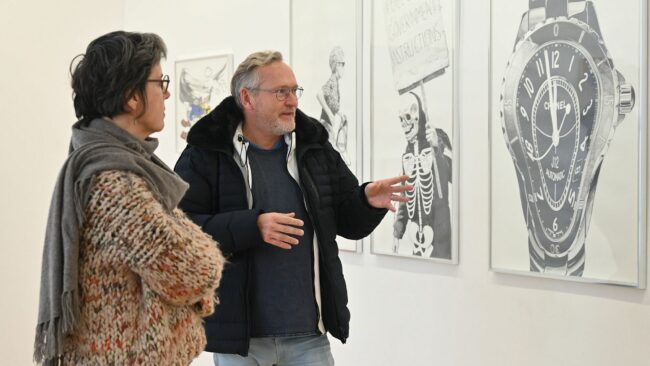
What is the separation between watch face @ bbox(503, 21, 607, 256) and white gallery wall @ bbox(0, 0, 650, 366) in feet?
0.67

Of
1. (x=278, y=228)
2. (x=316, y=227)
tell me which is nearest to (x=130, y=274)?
(x=278, y=228)

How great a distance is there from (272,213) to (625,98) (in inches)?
53.4

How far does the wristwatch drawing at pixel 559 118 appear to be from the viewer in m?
3.14

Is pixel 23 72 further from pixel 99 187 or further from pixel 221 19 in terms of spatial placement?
pixel 99 187

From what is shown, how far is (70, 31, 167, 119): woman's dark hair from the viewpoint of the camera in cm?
204

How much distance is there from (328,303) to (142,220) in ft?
3.67

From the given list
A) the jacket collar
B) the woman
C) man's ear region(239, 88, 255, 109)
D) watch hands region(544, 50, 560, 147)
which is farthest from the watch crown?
the woman

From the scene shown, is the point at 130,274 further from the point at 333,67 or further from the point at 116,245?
the point at 333,67

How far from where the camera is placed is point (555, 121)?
3.31m

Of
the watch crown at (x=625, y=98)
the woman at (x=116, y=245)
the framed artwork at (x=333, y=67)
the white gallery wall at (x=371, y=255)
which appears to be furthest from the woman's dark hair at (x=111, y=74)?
the framed artwork at (x=333, y=67)

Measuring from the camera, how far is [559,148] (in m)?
3.30

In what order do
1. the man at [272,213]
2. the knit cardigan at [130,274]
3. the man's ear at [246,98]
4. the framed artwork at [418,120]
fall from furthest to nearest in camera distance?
the framed artwork at [418,120]
the man's ear at [246,98]
the man at [272,213]
the knit cardigan at [130,274]

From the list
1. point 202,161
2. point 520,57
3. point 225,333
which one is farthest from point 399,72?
point 225,333

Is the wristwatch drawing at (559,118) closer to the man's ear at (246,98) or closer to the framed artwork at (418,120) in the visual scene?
the framed artwork at (418,120)
